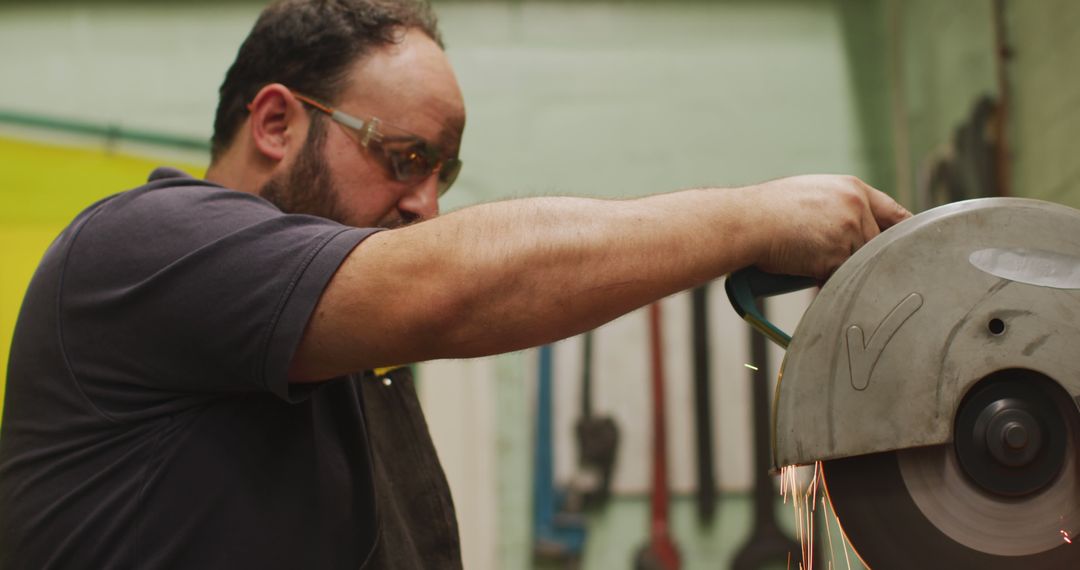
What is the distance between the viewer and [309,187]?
1208 millimetres

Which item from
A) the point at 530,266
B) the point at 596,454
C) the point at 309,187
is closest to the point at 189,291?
the point at 530,266

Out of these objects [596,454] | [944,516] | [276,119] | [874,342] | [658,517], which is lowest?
[658,517]

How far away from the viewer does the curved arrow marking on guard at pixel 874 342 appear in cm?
78

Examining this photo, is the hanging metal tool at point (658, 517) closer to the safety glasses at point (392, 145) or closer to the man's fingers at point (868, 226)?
the safety glasses at point (392, 145)

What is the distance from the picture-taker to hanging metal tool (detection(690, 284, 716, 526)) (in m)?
2.45

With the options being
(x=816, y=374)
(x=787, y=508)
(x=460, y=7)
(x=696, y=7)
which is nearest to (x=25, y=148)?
(x=460, y=7)

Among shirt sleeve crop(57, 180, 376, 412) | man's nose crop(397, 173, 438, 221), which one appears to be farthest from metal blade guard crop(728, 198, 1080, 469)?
man's nose crop(397, 173, 438, 221)

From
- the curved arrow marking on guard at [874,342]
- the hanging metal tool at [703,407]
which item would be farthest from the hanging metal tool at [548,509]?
the curved arrow marking on guard at [874,342]

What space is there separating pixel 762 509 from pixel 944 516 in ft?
5.49

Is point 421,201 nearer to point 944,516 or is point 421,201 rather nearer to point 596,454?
point 944,516

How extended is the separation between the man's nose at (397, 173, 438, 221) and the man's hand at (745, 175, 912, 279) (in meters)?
0.54

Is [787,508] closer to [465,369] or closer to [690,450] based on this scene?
[690,450]

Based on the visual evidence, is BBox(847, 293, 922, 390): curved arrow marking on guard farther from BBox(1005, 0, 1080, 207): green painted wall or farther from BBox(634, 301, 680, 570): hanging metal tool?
BBox(634, 301, 680, 570): hanging metal tool

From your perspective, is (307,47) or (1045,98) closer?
(307,47)
